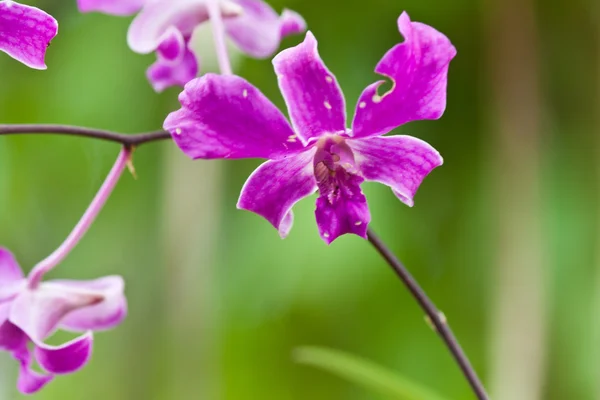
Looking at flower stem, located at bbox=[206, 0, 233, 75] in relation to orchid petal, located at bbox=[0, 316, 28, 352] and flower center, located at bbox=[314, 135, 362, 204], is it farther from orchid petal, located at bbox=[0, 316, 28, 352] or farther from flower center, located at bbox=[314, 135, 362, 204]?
orchid petal, located at bbox=[0, 316, 28, 352]

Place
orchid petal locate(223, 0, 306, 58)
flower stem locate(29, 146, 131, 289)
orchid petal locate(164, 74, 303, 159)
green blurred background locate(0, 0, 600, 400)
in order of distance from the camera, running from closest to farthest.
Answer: orchid petal locate(164, 74, 303, 159) → flower stem locate(29, 146, 131, 289) → orchid petal locate(223, 0, 306, 58) → green blurred background locate(0, 0, 600, 400)

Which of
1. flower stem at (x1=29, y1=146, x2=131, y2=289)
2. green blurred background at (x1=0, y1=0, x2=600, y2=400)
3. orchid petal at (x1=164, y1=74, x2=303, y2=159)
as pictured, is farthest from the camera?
green blurred background at (x1=0, y1=0, x2=600, y2=400)

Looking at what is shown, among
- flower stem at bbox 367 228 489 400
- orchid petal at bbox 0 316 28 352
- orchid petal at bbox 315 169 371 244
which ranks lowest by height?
flower stem at bbox 367 228 489 400

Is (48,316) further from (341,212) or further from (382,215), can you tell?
(382,215)

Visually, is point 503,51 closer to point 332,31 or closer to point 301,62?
point 332,31

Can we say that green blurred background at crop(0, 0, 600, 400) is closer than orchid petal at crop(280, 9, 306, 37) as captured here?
No

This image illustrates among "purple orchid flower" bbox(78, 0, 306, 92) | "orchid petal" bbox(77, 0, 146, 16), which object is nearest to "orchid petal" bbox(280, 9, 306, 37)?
"purple orchid flower" bbox(78, 0, 306, 92)

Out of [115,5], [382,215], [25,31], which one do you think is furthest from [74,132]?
[382,215]
